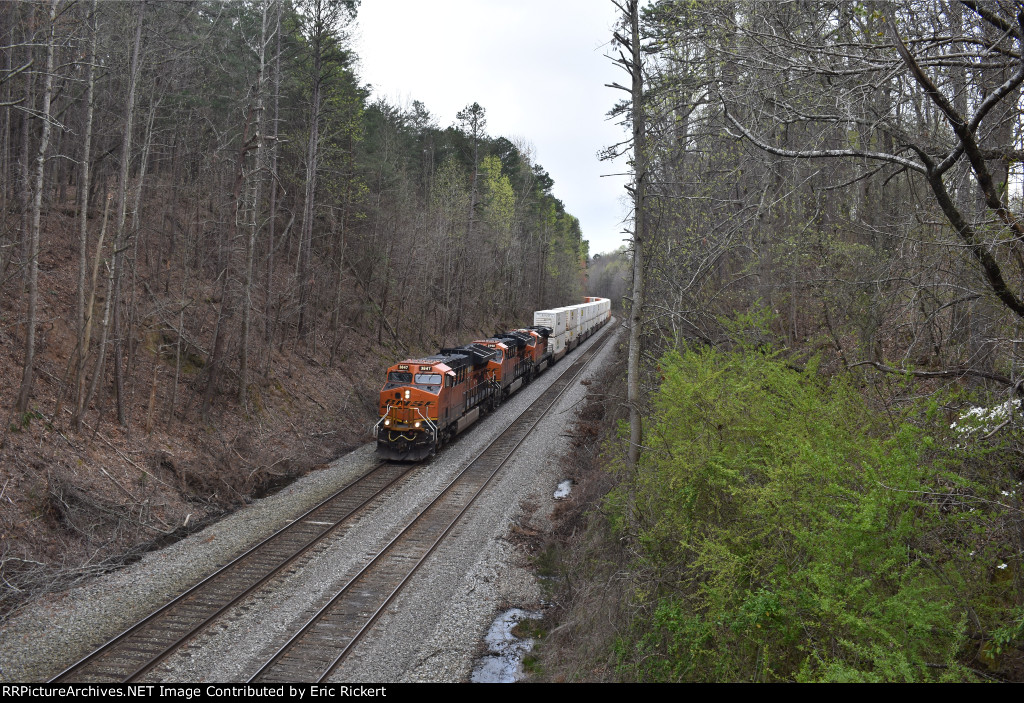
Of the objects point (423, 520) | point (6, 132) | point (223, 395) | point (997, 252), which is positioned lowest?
point (423, 520)

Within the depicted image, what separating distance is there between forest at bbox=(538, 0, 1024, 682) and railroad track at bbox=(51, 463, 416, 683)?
549 centimetres

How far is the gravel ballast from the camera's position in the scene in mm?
8367

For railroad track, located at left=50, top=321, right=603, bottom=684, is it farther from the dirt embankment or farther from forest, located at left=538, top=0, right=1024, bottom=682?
forest, located at left=538, top=0, right=1024, bottom=682

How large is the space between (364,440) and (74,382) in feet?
29.4

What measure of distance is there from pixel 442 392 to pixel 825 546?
49.3ft

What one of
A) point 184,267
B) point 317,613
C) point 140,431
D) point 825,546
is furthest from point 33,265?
point 825,546

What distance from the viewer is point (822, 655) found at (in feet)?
15.9

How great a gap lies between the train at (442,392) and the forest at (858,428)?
34.4ft

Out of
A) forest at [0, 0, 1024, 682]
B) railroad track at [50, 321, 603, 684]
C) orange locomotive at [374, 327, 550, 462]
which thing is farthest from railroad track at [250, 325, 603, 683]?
forest at [0, 0, 1024, 682]

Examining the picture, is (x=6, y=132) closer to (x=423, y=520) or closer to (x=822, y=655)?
(x=423, y=520)

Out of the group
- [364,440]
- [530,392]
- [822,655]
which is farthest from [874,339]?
[530,392]

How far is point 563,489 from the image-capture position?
54.7 feet

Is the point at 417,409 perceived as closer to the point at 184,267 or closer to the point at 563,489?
the point at 563,489

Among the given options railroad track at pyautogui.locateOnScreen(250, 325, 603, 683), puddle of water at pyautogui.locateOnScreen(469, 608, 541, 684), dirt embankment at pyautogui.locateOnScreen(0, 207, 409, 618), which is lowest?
puddle of water at pyautogui.locateOnScreen(469, 608, 541, 684)
